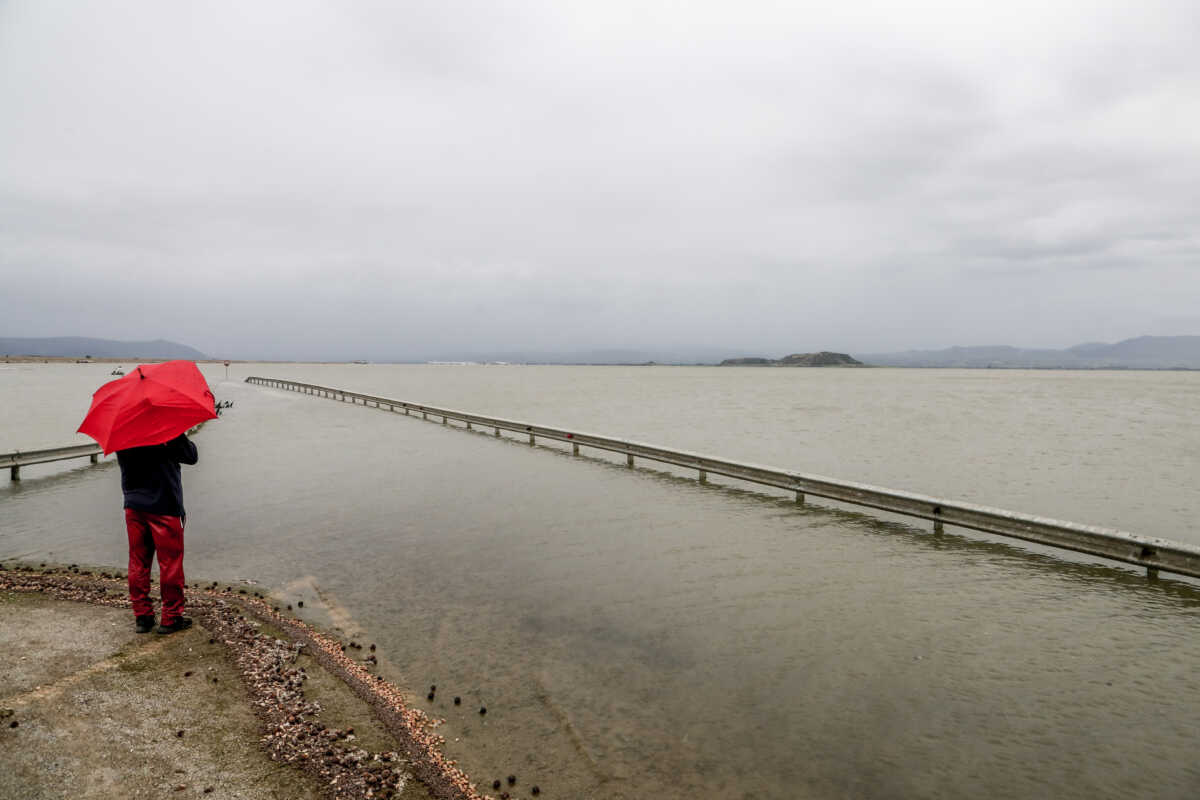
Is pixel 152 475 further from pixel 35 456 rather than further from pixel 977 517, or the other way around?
pixel 35 456

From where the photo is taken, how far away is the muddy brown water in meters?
4.83

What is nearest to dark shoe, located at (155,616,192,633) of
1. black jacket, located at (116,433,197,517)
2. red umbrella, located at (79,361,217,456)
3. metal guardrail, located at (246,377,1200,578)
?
black jacket, located at (116,433,197,517)

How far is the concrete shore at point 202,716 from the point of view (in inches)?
163

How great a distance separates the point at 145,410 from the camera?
5.89 metres

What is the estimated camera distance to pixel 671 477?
17.4m

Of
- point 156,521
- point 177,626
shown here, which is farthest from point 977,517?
point 156,521

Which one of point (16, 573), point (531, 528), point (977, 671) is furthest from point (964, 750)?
point (16, 573)

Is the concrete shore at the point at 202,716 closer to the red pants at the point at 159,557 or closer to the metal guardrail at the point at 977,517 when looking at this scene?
the red pants at the point at 159,557

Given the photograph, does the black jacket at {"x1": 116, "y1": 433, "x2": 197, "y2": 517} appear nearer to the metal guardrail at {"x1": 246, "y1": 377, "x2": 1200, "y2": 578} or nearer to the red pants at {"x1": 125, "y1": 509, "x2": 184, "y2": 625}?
the red pants at {"x1": 125, "y1": 509, "x2": 184, "y2": 625}

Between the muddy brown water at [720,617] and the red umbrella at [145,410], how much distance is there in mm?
3003

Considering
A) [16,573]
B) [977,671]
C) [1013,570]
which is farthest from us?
[1013,570]

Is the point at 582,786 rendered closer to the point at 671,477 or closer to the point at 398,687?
the point at 398,687

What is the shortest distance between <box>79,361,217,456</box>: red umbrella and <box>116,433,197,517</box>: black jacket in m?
0.25

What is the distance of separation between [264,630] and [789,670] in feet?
18.7
